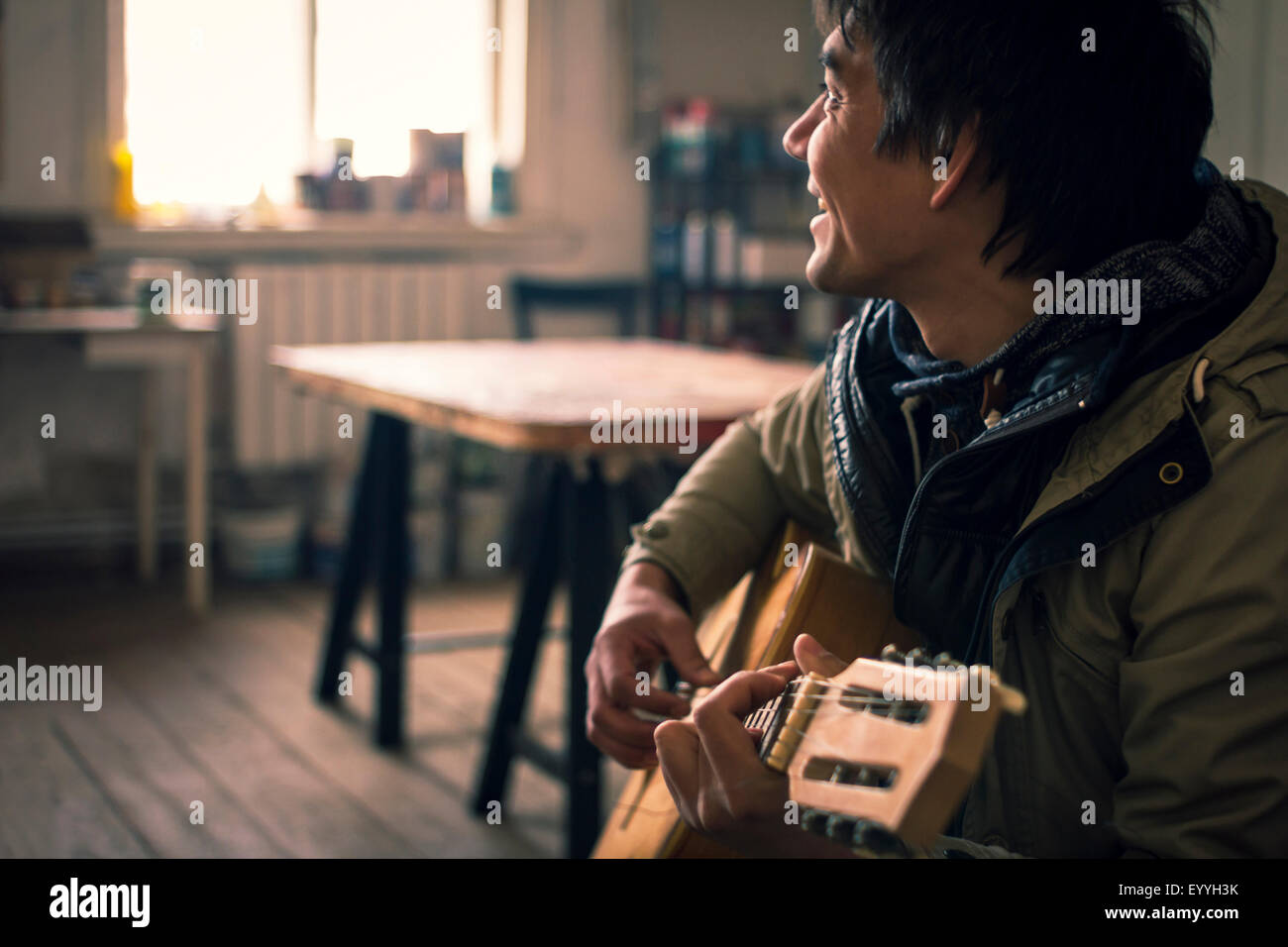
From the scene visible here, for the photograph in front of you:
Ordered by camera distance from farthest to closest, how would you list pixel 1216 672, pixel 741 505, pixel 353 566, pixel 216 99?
pixel 216 99 → pixel 353 566 → pixel 741 505 → pixel 1216 672

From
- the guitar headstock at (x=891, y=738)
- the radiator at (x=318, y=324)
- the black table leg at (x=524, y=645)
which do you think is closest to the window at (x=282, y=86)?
the radiator at (x=318, y=324)

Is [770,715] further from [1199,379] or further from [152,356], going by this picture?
[152,356]

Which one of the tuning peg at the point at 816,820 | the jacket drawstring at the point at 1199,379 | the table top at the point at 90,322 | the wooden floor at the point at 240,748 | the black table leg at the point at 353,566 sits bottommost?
the wooden floor at the point at 240,748

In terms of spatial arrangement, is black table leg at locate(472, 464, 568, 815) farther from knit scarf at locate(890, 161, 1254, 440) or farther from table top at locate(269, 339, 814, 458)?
knit scarf at locate(890, 161, 1254, 440)

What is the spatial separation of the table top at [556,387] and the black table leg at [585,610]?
0.13 meters

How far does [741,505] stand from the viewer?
1.50 metres

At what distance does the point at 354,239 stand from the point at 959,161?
3691 millimetres

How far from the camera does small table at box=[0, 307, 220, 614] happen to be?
3.60 meters

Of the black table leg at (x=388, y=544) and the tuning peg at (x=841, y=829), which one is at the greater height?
the tuning peg at (x=841, y=829)

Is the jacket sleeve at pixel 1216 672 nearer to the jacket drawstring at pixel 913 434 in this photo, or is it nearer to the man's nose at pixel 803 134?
the jacket drawstring at pixel 913 434

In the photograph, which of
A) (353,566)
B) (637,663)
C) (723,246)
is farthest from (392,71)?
(637,663)

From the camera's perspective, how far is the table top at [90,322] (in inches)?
141
